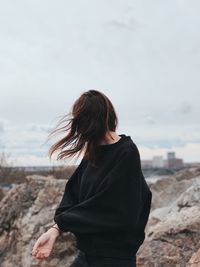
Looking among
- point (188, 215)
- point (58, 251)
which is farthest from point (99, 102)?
point (58, 251)

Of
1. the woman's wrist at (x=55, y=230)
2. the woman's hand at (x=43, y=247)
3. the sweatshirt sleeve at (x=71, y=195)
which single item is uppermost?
the sweatshirt sleeve at (x=71, y=195)

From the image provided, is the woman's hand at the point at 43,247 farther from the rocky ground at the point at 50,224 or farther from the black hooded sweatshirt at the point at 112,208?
the rocky ground at the point at 50,224

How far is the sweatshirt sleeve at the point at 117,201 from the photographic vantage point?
292cm

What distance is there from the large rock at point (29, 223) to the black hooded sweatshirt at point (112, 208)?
4.06m

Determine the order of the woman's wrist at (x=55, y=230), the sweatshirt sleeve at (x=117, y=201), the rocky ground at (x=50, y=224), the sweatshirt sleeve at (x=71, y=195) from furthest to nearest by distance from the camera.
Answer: the rocky ground at (x=50, y=224), the sweatshirt sleeve at (x=71, y=195), the woman's wrist at (x=55, y=230), the sweatshirt sleeve at (x=117, y=201)

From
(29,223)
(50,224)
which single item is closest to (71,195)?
(50,224)

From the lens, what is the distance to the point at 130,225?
2934 millimetres

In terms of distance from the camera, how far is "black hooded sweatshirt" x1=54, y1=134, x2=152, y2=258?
2.93 m

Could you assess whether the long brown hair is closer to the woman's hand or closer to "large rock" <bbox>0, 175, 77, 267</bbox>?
the woman's hand

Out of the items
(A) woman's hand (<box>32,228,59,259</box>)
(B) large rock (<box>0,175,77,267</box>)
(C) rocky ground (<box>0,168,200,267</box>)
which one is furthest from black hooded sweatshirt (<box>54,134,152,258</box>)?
(B) large rock (<box>0,175,77,267</box>)

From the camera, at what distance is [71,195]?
10.6ft

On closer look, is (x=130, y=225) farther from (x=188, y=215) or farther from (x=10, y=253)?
(x=10, y=253)

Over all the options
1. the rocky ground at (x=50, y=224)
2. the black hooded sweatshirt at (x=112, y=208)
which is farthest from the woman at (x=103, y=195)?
the rocky ground at (x=50, y=224)

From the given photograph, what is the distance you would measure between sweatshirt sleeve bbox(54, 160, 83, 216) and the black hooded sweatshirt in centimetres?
10
